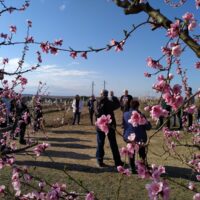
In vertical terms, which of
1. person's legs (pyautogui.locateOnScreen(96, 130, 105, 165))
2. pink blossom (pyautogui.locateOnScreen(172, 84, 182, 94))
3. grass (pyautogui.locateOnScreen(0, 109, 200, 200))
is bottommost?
grass (pyautogui.locateOnScreen(0, 109, 200, 200))

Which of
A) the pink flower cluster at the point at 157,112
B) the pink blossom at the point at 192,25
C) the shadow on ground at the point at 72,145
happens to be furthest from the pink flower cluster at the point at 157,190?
the shadow on ground at the point at 72,145

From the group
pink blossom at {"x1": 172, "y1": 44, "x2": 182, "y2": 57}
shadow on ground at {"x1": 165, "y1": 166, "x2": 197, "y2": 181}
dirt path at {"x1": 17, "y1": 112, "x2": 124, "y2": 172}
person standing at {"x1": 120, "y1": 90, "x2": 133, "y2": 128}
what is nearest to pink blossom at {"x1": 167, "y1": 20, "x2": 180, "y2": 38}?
pink blossom at {"x1": 172, "y1": 44, "x2": 182, "y2": 57}

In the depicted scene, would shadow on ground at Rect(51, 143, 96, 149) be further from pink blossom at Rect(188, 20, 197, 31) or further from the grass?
pink blossom at Rect(188, 20, 197, 31)

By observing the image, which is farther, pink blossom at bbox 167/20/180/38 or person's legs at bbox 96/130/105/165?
person's legs at bbox 96/130/105/165

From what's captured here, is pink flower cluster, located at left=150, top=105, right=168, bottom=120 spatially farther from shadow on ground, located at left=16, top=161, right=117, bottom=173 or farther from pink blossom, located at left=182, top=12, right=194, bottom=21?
shadow on ground, located at left=16, top=161, right=117, bottom=173

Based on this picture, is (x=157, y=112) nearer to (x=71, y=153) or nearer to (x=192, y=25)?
(x=192, y=25)

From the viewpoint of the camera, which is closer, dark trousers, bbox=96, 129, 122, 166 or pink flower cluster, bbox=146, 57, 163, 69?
pink flower cluster, bbox=146, 57, 163, 69

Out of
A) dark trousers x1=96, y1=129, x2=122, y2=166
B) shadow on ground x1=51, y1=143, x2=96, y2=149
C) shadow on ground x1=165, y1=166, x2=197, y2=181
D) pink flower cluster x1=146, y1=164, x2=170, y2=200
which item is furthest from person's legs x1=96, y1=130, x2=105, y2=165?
pink flower cluster x1=146, y1=164, x2=170, y2=200

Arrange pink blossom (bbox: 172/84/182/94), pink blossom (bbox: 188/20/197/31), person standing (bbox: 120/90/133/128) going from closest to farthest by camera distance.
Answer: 1. pink blossom (bbox: 172/84/182/94)
2. pink blossom (bbox: 188/20/197/31)
3. person standing (bbox: 120/90/133/128)

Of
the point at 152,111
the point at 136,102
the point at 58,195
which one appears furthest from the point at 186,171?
the point at 152,111

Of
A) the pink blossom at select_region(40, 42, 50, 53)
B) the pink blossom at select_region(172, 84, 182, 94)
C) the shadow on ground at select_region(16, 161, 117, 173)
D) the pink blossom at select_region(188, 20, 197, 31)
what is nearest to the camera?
the pink blossom at select_region(172, 84, 182, 94)

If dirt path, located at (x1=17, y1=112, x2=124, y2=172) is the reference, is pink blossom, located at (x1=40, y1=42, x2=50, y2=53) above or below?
above

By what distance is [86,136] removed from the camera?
1805 centimetres

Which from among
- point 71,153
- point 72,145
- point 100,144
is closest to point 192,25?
point 100,144
